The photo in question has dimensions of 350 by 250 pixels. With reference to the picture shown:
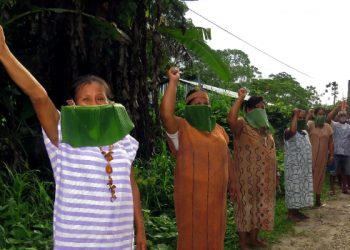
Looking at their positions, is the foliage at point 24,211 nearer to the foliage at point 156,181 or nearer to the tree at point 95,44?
the tree at point 95,44

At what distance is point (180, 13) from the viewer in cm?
628

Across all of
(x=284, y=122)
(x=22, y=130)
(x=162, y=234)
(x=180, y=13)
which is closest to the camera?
(x=162, y=234)

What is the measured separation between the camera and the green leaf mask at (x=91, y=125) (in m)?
2.20

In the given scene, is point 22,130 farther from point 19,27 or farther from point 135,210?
point 135,210

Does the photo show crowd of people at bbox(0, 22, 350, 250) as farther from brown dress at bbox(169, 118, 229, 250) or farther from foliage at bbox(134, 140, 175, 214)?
foliage at bbox(134, 140, 175, 214)

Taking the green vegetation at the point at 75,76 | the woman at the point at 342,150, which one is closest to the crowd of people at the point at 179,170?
the green vegetation at the point at 75,76

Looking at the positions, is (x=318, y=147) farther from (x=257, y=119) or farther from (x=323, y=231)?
(x=257, y=119)

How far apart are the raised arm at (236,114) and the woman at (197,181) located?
75 centimetres

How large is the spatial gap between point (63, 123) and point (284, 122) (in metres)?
11.1

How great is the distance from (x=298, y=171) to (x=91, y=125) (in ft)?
16.5

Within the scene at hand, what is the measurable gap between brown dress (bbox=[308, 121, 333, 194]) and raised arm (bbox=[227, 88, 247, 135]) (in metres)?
3.40

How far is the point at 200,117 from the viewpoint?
11.3ft

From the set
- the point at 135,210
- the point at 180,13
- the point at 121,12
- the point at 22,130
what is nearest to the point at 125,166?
the point at 135,210

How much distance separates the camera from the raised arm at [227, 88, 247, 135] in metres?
4.14
